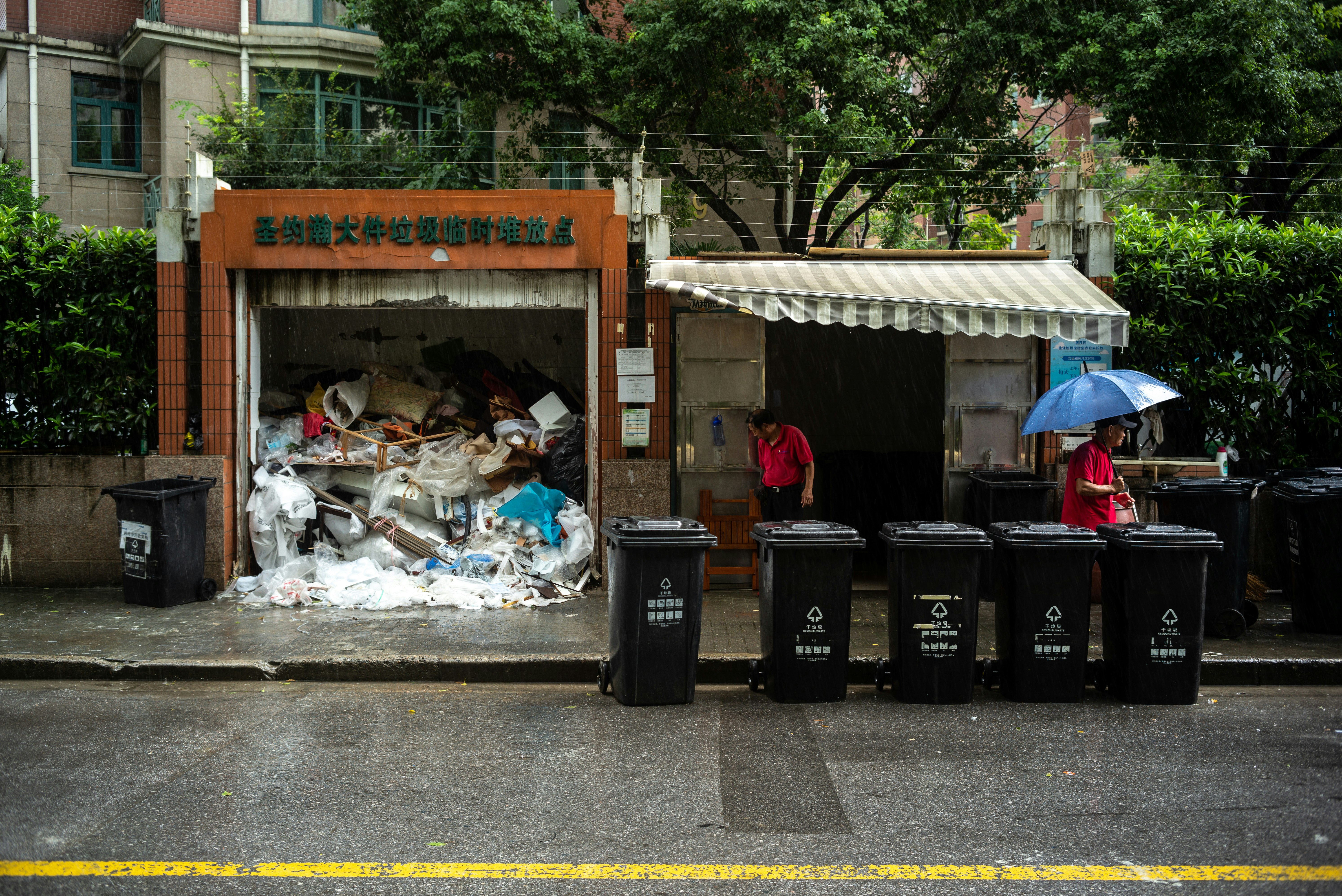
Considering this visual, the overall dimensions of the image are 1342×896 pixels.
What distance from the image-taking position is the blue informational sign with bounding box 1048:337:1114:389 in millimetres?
9398

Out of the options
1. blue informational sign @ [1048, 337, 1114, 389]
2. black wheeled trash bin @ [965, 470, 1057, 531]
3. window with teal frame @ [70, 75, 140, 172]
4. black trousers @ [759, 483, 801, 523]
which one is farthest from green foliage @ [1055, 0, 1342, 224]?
window with teal frame @ [70, 75, 140, 172]

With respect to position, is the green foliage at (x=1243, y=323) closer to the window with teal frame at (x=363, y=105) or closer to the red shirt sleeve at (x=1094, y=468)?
the red shirt sleeve at (x=1094, y=468)

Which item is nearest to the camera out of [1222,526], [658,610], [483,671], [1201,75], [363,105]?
A: [658,610]

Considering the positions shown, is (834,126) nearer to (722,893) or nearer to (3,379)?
(3,379)

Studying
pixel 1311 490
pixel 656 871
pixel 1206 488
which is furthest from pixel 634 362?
pixel 656 871

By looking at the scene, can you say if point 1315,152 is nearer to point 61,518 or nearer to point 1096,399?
point 1096,399

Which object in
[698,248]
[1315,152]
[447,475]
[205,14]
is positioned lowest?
[447,475]

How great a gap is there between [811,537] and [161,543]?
5.82 meters

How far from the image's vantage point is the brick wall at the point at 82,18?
18.1 m

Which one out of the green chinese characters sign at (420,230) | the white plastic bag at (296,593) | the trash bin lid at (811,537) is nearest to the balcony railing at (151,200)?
the green chinese characters sign at (420,230)

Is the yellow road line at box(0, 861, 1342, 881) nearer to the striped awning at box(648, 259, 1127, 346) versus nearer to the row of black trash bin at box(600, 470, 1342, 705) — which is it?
the row of black trash bin at box(600, 470, 1342, 705)

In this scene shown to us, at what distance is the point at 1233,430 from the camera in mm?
9805

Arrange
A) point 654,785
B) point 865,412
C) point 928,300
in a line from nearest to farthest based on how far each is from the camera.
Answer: point 654,785
point 928,300
point 865,412

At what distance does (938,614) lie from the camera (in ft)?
20.4
